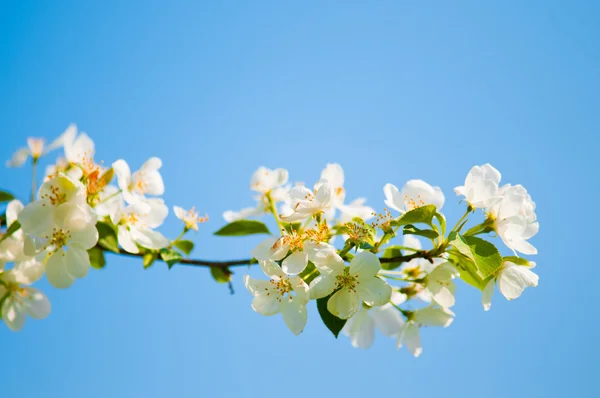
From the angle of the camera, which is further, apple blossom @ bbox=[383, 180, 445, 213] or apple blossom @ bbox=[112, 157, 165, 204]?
apple blossom @ bbox=[112, 157, 165, 204]

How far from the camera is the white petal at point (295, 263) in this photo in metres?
1.68

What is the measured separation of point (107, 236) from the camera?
6.78 ft

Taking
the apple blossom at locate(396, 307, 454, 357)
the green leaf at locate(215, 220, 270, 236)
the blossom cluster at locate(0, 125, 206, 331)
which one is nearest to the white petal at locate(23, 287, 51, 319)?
the blossom cluster at locate(0, 125, 206, 331)

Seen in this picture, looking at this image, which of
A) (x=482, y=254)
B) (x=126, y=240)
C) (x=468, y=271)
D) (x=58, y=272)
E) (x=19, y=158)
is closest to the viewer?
(x=482, y=254)

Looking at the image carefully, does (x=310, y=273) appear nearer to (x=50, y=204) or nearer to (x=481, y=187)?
(x=481, y=187)

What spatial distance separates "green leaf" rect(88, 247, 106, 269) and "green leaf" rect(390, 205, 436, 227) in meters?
1.23

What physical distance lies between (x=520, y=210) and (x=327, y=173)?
0.77 m

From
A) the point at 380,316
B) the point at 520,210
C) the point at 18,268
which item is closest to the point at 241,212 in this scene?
the point at 380,316

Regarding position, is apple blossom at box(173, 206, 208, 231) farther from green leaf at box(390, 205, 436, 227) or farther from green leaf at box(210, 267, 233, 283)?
green leaf at box(390, 205, 436, 227)

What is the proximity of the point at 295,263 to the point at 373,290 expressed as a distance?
0.88ft

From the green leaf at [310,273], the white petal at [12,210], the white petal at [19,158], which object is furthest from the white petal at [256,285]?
the white petal at [19,158]

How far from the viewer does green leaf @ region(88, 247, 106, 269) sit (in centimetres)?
215

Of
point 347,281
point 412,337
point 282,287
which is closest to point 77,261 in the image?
point 282,287

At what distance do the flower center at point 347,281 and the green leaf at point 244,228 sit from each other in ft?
2.12
